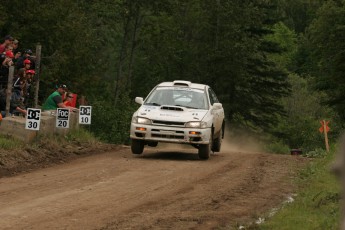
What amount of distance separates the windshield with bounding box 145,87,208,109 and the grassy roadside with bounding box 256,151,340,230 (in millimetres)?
5280

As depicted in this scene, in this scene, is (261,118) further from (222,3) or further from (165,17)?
(165,17)

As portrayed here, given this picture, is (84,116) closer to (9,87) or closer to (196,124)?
(9,87)

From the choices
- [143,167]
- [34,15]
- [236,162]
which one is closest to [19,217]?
[143,167]

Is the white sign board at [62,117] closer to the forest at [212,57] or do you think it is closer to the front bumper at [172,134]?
the front bumper at [172,134]

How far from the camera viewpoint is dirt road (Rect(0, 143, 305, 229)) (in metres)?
9.92

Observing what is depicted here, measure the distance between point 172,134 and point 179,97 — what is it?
157 cm

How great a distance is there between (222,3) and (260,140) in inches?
426

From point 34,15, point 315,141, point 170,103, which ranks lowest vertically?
point 315,141

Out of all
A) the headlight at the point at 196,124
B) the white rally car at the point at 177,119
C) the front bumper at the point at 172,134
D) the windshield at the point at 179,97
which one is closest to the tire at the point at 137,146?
the white rally car at the point at 177,119

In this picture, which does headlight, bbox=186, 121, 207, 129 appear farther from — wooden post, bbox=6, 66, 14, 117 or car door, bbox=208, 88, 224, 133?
wooden post, bbox=6, 66, 14, 117

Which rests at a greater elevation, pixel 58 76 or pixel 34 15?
pixel 34 15

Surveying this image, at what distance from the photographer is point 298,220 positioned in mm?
9789

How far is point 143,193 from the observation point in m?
12.4

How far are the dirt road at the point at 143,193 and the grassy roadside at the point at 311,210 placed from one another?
357 mm
